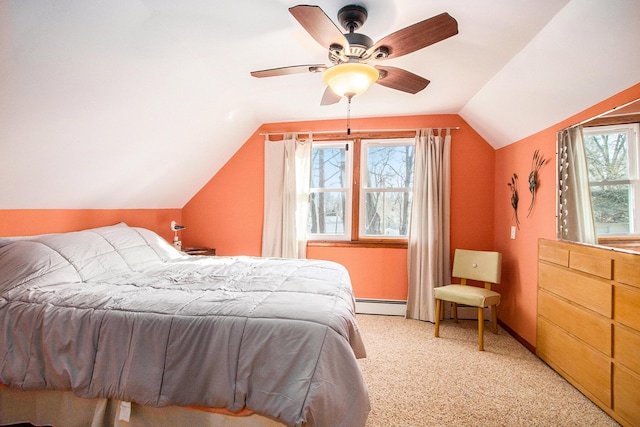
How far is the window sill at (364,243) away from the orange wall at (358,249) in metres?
0.05

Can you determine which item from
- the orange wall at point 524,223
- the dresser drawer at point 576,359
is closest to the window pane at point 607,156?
the orange wall at point 524,223

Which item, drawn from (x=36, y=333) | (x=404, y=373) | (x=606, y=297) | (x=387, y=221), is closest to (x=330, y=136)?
(x=387, y=221)

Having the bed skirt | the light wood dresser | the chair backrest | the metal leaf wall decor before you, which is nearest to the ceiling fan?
the metal leaf wall decor

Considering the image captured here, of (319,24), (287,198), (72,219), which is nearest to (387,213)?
(287,198)

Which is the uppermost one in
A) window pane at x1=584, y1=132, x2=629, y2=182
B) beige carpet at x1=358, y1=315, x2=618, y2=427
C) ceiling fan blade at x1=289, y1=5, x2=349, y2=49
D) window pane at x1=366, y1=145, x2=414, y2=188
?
ceiling fan blade at x1=289, y1=5, x2=349, y2=49

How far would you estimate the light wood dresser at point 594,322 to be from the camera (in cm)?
184

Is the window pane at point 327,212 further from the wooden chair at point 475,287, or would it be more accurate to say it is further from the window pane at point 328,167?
the wooden chair at point 475,287

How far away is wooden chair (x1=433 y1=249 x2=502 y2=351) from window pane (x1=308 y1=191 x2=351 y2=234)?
1421mm

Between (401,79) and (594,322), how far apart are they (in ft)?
6.70

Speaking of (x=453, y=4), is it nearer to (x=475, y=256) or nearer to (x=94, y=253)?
(x=475, y=256)

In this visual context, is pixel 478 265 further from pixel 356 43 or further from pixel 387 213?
pixel 356 43

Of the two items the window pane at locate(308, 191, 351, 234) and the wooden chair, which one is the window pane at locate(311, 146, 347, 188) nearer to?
the window pane at locate(308, 191, 351, 234)

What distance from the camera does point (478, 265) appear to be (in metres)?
3.40

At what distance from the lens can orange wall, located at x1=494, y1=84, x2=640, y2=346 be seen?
2.72 meters
